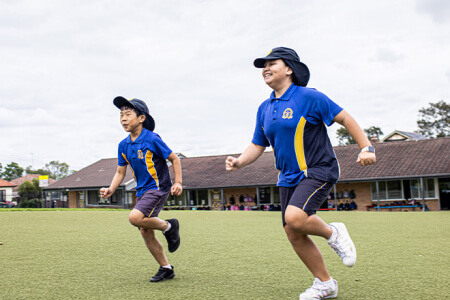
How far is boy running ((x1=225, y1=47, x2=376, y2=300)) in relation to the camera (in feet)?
11.7

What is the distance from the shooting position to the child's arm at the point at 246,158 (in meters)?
3.96

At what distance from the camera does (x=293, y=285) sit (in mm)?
4305

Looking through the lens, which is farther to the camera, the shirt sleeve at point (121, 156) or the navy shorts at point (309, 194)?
the shirt sleeve at point (121, 156)

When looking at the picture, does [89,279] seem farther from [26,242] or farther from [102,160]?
[102,160]

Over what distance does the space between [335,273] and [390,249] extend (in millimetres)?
2452

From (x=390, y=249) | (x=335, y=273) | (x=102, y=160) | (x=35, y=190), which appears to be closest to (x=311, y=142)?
(x=335, y=273)

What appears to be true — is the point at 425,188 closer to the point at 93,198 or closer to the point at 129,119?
the point at 129,119

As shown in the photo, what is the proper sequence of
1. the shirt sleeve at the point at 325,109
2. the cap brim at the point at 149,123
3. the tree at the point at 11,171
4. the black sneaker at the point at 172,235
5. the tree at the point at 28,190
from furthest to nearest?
the tree at the point at 11,171 → the tree at the point at 28,190 → the cap brim at the point at 149,123 → the black sneaker at the point at 172,235 → the shirt sleeve at the point at 325,109

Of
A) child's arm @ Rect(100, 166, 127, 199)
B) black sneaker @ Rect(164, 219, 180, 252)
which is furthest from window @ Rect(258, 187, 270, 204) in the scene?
black sneaker @ Rect(164, 219, 180, 252)

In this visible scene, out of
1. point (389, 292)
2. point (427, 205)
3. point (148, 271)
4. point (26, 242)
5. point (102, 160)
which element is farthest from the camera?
point (102, 160)

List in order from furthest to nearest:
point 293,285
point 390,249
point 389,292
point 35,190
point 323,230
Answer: point 35,190 → point 390,249 → point 293,285 → point 389,292 → point 323,230

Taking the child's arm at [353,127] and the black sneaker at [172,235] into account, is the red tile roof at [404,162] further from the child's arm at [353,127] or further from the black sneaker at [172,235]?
the child's arm at [353,127]

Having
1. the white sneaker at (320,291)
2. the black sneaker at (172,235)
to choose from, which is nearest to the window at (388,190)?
the black sneaker at (172,235)

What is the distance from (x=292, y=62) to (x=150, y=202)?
196cm
